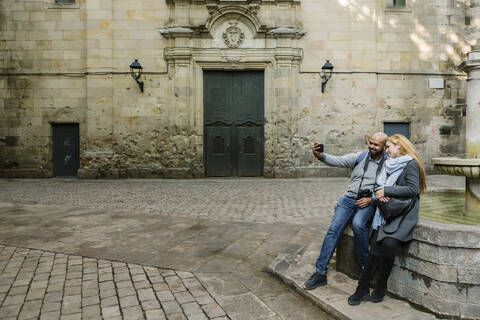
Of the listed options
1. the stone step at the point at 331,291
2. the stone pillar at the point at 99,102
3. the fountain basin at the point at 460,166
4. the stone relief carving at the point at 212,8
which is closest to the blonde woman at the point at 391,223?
the stone step at the point at 331,291

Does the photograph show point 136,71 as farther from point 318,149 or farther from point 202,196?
point 318,149

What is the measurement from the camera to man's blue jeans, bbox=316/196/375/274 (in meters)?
3.43

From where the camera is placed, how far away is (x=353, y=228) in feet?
11.4

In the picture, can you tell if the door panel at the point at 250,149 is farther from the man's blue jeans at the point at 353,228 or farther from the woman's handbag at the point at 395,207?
the woman's handbag at the point at 395,207

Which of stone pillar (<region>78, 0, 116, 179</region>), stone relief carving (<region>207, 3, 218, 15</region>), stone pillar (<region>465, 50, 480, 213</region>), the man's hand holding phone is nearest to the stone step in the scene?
the man's hand holding phone

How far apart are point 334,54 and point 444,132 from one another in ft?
16.8

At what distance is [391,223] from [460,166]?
5.13 ft

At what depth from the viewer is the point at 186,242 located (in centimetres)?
533

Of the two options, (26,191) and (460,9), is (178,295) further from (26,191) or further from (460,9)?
(460,9)

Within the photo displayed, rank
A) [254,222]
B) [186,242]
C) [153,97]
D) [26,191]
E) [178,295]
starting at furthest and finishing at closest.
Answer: [153,97] → [26,191] → [254,222] → [186,242] → [178,295]

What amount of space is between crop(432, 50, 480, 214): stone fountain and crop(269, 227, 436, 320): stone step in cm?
175

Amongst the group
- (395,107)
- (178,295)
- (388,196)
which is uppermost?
(395,107)

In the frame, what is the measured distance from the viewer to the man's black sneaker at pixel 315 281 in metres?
3.60

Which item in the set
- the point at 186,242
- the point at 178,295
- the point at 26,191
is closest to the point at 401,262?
the point at 178,295
